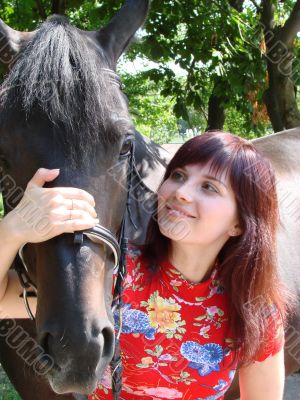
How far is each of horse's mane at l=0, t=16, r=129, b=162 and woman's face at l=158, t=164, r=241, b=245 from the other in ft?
1.06

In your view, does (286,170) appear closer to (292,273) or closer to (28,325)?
(292,273)

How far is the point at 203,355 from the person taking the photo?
196 cm

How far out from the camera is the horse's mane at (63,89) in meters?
1.70

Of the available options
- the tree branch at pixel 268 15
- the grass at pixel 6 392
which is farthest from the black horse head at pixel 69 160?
the tree branch at pixel 268 15

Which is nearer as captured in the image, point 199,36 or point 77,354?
point 77,354

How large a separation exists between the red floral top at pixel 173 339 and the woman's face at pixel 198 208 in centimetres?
21

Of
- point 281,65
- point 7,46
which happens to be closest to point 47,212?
point 7,46

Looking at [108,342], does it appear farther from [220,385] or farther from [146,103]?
[146,103]

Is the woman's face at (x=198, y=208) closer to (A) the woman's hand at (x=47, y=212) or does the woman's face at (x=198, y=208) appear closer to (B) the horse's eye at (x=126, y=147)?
(B) the horse's eye at (x=126, y=147)

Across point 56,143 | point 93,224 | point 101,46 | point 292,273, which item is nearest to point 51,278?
point 93,224

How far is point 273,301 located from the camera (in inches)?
79.9

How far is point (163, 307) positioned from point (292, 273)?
4.85ft

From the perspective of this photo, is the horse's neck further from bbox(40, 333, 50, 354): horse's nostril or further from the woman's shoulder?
bbox(40, 333, 50, 354): horse's nostril

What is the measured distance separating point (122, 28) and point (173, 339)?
1.38m
